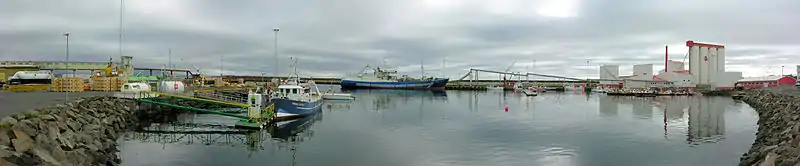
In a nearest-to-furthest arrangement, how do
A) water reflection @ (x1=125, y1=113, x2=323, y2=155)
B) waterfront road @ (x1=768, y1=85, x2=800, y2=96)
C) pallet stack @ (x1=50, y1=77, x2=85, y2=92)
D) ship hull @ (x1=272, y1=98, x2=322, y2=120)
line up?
water reflection @ (x1=125, y1=113, x2=323, y2=155) < ship hull @ (x1=272, y1=98, x2=322, y2=120) < pallet stack @ (x1=50, y1=77, x2=85, y2=92) < waterfront road @ (x1=768, y1=85, x2=800, y2=96)

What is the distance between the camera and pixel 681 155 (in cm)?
1683

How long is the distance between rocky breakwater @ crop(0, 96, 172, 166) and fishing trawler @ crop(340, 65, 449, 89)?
299 ft

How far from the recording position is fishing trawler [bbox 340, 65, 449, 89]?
11138cm

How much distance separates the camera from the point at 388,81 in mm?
115438

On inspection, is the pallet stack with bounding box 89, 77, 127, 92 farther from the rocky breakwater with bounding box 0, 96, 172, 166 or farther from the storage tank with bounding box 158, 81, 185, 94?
the rocky breakwater with bounding box 0, 96, 172, 166

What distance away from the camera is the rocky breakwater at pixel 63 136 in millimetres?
9688

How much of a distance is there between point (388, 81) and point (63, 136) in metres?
103

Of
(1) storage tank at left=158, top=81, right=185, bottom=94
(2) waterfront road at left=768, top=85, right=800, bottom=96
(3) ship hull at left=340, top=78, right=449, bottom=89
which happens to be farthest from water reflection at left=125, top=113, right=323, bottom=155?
(3) ship hull at left=340, top=78, right=449, bottom=89

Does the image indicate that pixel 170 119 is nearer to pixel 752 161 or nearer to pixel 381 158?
pixel 381 158

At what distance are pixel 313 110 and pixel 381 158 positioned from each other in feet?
53.6

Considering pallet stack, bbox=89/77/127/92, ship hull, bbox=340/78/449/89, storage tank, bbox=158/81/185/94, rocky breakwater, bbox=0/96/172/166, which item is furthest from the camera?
ship hull, bbox=340/78/449/89

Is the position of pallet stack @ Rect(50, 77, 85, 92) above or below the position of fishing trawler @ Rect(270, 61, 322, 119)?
above

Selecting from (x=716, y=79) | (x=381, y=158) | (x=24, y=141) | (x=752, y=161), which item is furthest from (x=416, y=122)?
(x=716, y=79)

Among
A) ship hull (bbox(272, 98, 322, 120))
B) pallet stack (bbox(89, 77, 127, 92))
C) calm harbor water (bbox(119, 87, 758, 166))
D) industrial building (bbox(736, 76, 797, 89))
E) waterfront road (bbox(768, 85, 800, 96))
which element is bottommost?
calm harbor water (bbox(119, 87, 758, 166))
